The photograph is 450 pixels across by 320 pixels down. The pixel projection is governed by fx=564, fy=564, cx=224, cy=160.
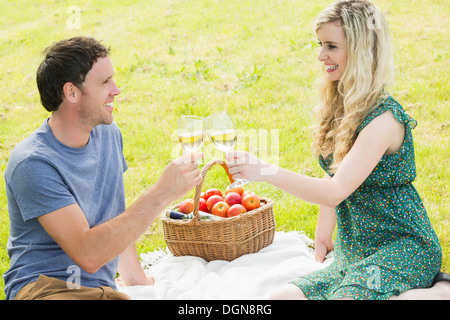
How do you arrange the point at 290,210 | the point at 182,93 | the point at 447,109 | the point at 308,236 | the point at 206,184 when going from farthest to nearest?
the point at 182,93 → the point at 447,109 → the point at 206,184 → the point at 290,210 → the point at 308,236

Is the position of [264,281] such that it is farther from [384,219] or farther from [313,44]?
[313,44]

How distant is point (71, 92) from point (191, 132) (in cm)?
74

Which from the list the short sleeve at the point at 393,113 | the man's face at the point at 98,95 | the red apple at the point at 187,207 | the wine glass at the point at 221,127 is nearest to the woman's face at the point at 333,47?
the short sleeve at the point at 393,113

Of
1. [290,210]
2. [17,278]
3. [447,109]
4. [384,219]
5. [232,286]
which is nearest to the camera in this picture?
[17,278]

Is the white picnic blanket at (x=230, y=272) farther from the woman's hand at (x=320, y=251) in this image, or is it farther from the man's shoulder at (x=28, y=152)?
the man's shoulder at (x=28, y=152)

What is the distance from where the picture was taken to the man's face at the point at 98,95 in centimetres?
316

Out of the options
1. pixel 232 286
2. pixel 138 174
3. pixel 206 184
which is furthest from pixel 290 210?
pixel 138 174

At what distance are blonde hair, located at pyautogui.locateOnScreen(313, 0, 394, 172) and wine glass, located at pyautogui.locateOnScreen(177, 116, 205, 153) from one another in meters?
0.87

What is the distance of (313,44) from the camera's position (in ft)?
27.1

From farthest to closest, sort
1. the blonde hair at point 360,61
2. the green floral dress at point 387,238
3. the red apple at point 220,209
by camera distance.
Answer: the red apple at point 220,209, the blonde hair at point 360,61, the green floral dress at point 387,238

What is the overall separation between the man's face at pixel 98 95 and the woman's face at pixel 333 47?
125 cm

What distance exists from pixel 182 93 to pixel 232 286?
410 centimetres

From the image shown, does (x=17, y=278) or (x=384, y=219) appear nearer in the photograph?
(x=17, y=278)

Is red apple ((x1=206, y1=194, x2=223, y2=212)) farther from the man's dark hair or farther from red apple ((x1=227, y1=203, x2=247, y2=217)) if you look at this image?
the man's dark hair
